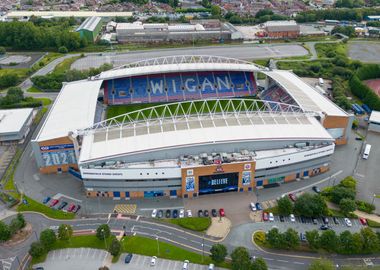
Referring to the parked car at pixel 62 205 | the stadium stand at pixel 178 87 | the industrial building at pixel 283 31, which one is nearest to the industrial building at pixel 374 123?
the stadium stand at pixel 178 87

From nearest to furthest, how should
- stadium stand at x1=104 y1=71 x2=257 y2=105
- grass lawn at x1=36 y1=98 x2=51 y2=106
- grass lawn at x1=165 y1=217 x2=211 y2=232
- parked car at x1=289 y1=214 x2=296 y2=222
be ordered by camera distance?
grass lawn at x1=165 y1=217 x2=211 y2=232 → parked car at x1=289 y1=214 x2=296 y2=222 → grass lawn at x1=36 y1=98 x2=51 y2=106 → stadium stand at x1=104 y1=71 x2=257 y2=105

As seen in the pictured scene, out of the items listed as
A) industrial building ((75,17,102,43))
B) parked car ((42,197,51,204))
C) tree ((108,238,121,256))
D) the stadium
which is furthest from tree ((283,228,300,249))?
industrial building ((75,17,102,43))

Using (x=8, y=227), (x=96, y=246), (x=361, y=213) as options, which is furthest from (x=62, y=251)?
(x=361, y=213)

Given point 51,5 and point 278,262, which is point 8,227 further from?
point 51,5

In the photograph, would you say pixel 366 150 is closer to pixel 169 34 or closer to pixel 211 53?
pixel 211 53

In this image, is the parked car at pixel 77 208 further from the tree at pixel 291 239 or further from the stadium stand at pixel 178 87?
the stadium stand at pixel 178 87

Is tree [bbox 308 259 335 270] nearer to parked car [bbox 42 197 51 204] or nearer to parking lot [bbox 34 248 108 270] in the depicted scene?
parking lot [bbox 34 248 108 270]
